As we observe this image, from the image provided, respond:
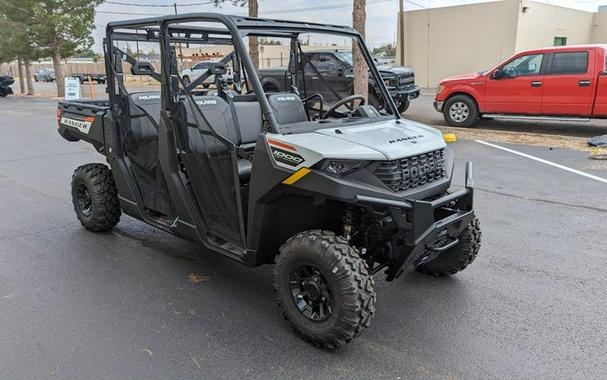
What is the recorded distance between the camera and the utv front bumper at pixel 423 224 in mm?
2938

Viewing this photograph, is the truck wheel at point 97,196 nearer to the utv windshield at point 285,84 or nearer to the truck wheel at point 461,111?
the utv windshield at point 285,84

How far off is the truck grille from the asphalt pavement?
40.4 inches

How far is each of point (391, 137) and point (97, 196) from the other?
323cm

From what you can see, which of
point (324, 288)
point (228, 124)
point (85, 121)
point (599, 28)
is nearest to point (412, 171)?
point (324, 288)

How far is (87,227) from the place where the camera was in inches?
207

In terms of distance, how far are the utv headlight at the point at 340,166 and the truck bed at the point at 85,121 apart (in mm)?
2753

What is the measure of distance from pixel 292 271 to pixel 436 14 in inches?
973

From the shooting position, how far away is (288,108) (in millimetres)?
4164

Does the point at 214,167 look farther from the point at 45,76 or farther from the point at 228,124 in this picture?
the point at 45,76

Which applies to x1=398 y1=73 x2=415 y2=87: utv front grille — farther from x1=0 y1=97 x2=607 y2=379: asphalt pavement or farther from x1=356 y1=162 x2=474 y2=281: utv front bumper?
x1=356 y1=162 x2=474 y2=281: utv front bumper

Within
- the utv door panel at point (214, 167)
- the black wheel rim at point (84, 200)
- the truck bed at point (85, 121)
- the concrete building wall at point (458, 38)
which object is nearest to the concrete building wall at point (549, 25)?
the concrete building wall at point (458, 38)

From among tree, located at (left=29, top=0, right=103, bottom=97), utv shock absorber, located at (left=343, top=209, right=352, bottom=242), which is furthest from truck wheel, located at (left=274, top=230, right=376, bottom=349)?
tree, located at (left=29, top=0, right=103, bottom=97)

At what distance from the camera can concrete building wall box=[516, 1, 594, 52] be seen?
75.4 ft

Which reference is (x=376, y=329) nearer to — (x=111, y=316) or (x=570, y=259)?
(x=111, y=316)
